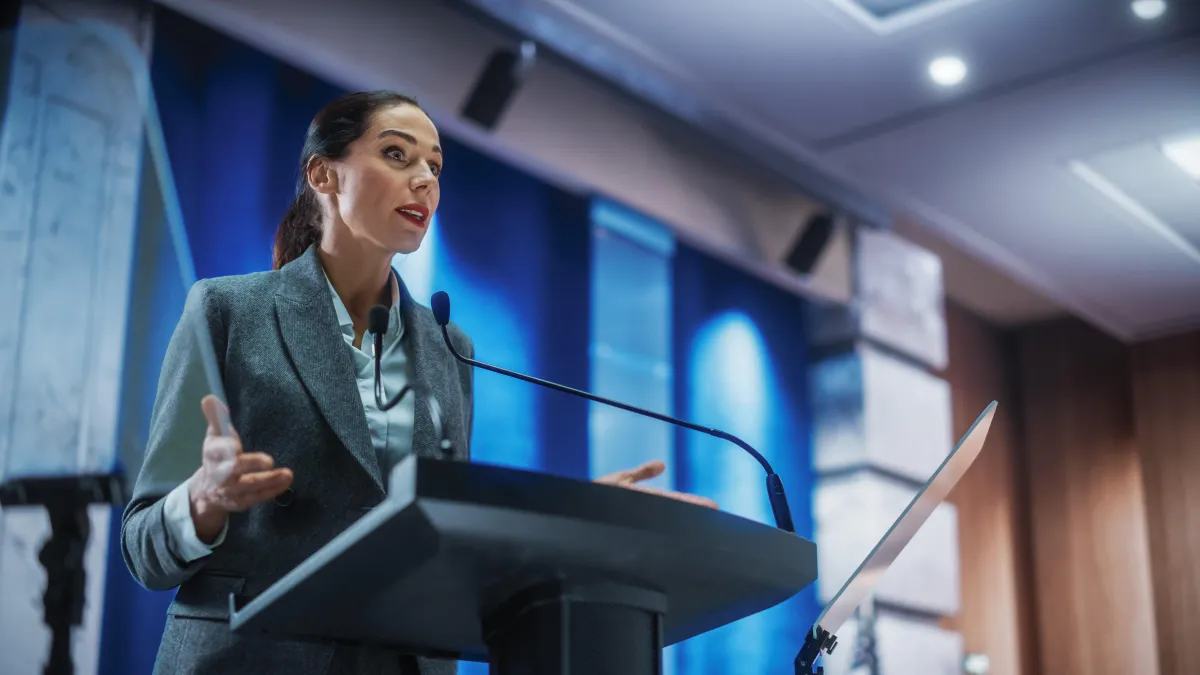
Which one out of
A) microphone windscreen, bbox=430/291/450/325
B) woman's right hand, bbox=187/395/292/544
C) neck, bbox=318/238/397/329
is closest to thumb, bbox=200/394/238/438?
woman's right hand, bbox=187/395/292/544

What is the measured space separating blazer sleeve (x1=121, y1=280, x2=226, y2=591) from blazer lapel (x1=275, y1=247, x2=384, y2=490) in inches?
3.1

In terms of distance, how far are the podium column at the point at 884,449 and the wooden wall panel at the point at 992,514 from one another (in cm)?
71

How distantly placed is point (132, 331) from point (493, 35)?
1.60m

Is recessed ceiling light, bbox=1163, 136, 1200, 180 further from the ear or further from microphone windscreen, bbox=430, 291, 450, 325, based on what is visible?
microphone windscreen, bbox=430, 291, 450, 325

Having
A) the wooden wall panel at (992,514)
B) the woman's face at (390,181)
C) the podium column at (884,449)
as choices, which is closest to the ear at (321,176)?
the woman's face at (390,181)

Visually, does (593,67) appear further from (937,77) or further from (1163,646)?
(1163,646)

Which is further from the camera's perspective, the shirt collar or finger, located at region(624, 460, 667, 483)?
the shirt collar

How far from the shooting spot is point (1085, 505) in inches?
238

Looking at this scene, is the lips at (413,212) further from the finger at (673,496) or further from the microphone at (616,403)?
the finger at (673,496)

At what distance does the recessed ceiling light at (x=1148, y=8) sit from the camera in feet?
11.6

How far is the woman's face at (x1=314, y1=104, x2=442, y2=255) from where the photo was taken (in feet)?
4.38

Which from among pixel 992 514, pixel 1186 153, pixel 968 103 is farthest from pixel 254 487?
pixel 992 514

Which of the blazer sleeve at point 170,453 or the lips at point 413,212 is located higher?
the lips at point 413,212

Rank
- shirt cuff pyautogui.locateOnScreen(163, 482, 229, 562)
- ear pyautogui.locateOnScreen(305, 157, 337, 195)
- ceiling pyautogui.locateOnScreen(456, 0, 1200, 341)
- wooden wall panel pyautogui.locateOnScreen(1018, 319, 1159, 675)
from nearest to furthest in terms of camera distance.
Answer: shirt cuff pyautogui.locateOnScreen(163, 482, 229, 562)
ear pyautogui.locateOnScreen(305, 157, 337, 195)
ceiling pyautogui.locateOnScreen(456, 0, 1200, 341)
wooden wall panel pyautogui.locateOnScreen(1018, 319, 1159, 675)
